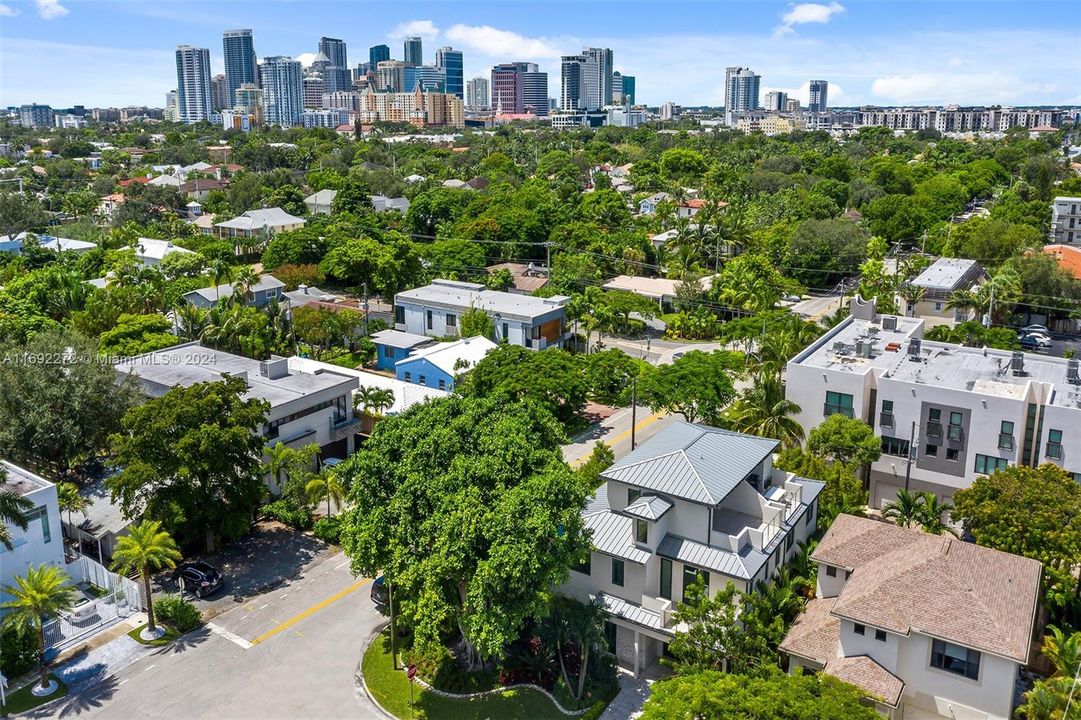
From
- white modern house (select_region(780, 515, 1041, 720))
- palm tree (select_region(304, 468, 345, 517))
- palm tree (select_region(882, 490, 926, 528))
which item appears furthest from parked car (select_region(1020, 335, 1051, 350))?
palm tree (select_region(304, 468, 345, 517))

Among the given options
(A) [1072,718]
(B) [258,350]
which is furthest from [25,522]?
(A) [1072,718]

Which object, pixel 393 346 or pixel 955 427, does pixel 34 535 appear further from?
pixel 955 427

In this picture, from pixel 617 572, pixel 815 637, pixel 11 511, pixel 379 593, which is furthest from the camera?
pixel 379 593

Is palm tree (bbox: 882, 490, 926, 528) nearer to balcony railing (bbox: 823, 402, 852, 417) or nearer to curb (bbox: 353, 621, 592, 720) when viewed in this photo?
balcony railing (bbox: 823, 402, 852, 417)

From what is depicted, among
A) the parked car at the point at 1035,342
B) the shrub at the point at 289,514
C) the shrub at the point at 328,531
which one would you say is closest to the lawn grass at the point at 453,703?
the shrub at the point at 328,531

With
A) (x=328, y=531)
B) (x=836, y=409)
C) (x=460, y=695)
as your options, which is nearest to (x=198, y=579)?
(x=328, y=531)

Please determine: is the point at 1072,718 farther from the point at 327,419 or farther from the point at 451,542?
the point at 327,419
